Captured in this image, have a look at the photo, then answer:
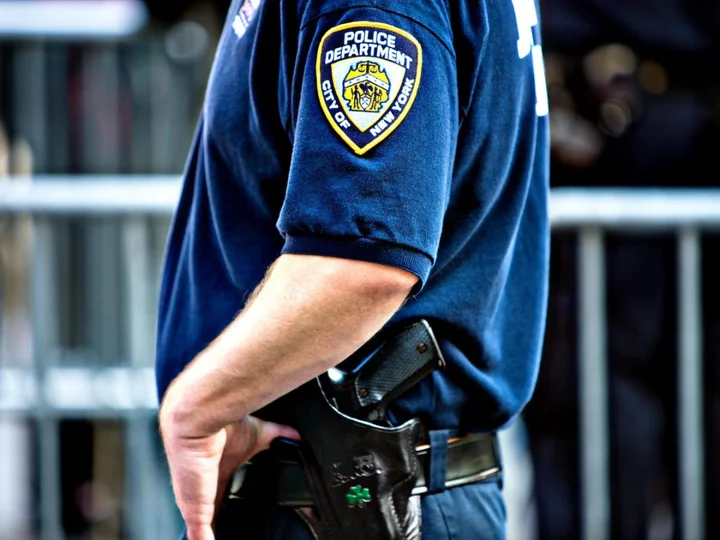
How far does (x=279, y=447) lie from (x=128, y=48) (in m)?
3.28

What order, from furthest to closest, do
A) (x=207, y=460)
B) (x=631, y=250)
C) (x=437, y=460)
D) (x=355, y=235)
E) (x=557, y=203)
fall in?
(x=631, y=250), (x=557, y=203), (x=437, y=460), (x=207, y=460), (x=355, y=235)

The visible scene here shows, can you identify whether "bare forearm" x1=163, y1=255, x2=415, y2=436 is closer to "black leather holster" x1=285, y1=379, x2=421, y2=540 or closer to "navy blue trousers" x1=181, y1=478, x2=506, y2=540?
"black leather holster" x1=285, y1=379, x2=421, y2=540

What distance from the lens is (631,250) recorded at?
3.56 meters

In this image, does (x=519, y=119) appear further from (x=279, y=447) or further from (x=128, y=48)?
(x=128, y=48)

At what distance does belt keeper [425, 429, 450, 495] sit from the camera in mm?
1682

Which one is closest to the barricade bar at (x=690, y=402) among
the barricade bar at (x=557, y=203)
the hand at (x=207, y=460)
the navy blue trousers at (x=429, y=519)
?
the barricade bar at (x=557, y=203)

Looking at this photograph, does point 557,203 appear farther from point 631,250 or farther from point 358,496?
point 358,496

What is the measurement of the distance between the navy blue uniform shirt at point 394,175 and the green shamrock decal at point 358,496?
0.45ft

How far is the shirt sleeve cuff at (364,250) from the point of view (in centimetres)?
141

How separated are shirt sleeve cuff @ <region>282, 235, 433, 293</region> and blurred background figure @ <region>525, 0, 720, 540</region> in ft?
6.80

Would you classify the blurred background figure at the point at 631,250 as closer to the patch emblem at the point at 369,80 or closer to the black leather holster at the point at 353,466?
the black leather holster at the point at 353,466

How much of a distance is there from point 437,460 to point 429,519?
0.10m

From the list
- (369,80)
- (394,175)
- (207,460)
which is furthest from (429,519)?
(369,80)

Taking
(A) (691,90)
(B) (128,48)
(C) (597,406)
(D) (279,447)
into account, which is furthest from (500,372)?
(B) (128,48)
